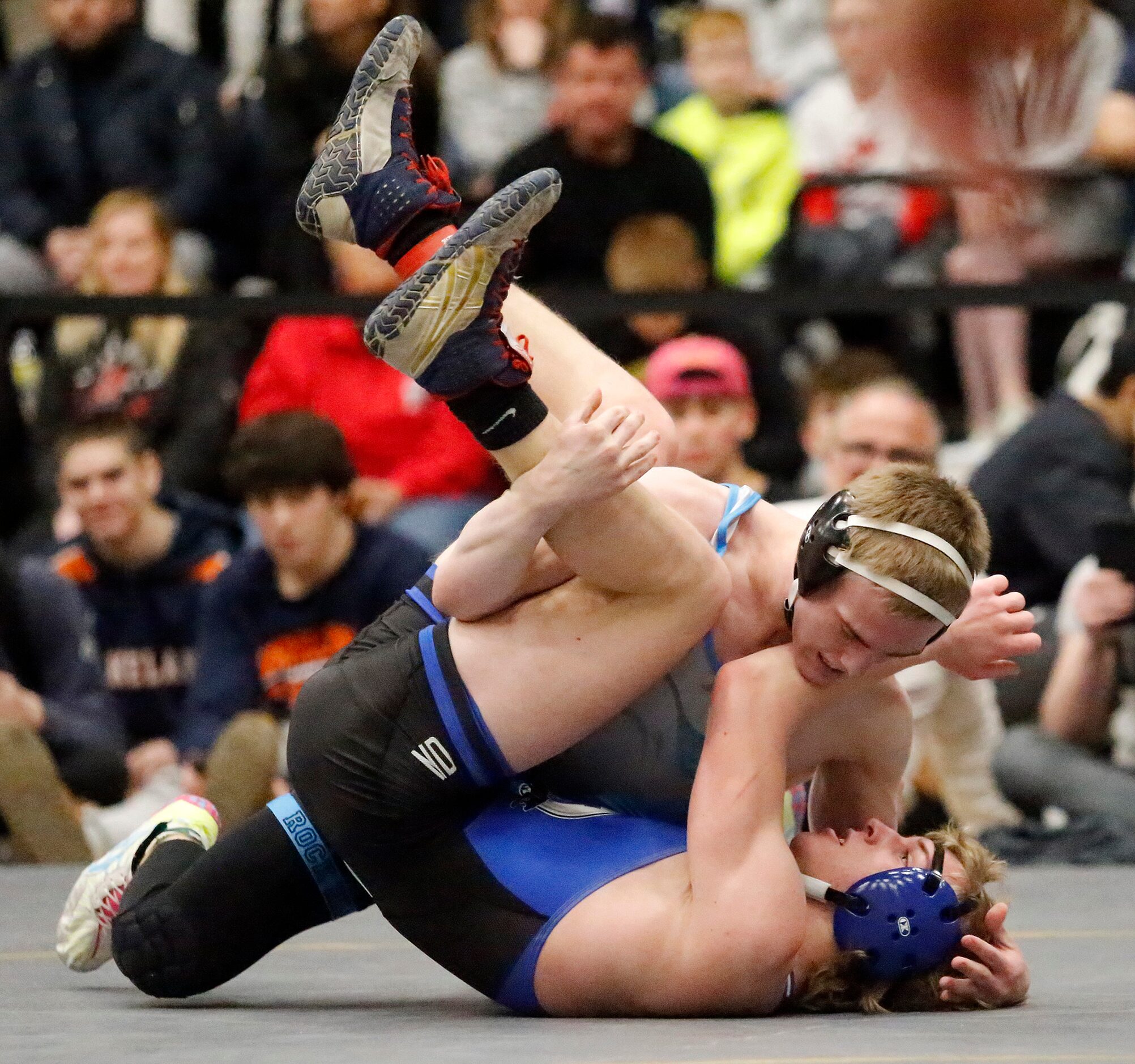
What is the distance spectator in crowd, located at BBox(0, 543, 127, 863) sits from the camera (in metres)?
4.53

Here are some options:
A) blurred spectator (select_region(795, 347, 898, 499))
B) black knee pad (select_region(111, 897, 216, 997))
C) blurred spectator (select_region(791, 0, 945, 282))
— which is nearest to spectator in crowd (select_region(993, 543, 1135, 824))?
blurred spectator (select_region(795, 347, 898, 499))

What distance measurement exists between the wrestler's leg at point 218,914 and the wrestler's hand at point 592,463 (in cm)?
69

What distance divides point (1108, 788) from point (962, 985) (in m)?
2.18

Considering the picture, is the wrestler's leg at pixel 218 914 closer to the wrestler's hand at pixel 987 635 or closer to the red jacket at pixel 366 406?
the wrestler's hand at pixel 987 635

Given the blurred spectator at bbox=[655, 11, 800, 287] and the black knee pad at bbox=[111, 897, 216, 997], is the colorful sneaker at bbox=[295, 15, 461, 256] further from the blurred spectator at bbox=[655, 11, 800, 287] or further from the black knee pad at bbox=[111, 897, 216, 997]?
the blurred spectator at bbox=[655, 11, 800, 287]

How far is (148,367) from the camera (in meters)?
5.65

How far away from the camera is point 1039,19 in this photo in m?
3.87

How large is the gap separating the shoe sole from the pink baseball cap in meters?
2.22

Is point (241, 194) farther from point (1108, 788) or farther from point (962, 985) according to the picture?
point (962, 985)

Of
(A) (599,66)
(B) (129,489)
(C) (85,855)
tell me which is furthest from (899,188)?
(C) (85,855)

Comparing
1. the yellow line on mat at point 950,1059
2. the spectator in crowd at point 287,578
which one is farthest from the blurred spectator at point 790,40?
the yellow line on mat at point 950,1059

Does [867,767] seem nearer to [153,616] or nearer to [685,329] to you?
[153,616]

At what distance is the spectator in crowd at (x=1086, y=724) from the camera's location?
180 inches

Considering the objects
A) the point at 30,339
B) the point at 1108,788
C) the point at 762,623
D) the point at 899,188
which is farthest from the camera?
the point at 30,339
